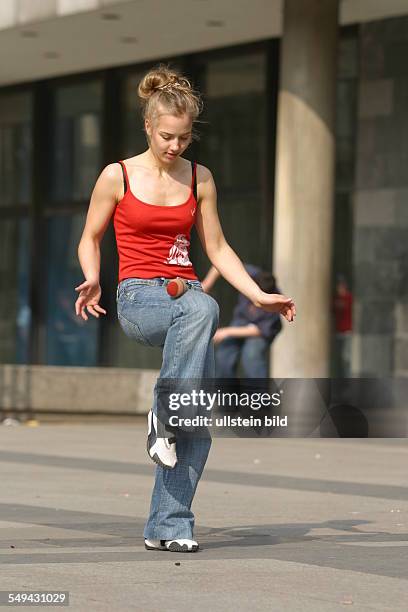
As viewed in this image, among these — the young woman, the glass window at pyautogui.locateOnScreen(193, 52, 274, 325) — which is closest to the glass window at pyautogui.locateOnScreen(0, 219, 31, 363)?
the glass window at pyautogui.locateOnScreen(193, 52, 274, 325)

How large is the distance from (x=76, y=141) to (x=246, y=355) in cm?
1020

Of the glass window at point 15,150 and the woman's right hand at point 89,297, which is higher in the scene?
the glass window at point 15,150

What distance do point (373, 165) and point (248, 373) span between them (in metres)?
4.69

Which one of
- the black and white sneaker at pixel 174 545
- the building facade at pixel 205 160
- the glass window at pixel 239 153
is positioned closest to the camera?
the black and white sneaker at pixel 174 545

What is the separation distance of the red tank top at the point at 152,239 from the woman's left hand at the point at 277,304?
1.06 feet

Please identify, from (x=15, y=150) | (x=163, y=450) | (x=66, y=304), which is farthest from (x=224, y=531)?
(x=15, y=150)

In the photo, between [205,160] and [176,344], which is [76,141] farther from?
[176,344]

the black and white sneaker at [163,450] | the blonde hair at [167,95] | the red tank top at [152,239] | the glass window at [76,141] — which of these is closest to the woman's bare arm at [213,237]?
the red tank top at [152,239]

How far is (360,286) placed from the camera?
19578 millimetres

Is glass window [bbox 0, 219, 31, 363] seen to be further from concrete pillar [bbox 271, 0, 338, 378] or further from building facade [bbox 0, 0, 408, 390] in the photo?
concrete pillar [bbox 271, 0, 338, 378]

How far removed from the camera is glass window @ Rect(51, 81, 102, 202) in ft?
80.9

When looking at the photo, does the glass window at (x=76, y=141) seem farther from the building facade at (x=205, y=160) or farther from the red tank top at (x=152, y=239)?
the red tank top at (x=152, y=239)

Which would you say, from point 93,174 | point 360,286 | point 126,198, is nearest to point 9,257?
point 93,174

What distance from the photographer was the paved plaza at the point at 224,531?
5277mm
